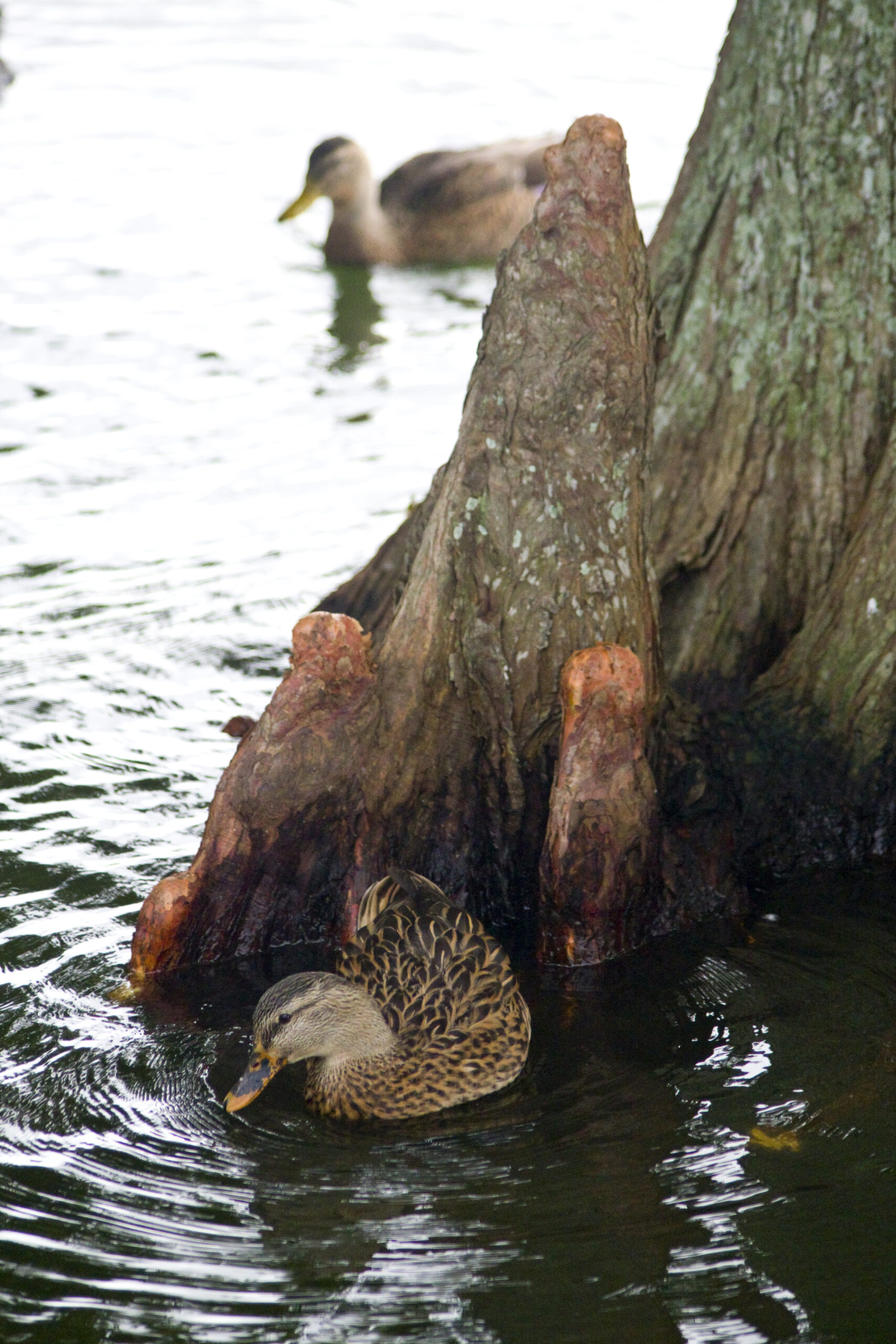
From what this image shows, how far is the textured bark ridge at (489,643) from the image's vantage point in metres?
5.57

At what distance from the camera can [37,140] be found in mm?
16953

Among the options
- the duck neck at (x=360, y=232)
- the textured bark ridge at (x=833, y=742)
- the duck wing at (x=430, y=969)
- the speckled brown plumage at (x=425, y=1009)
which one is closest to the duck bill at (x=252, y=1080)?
the speckled brown plumage at (x=425, y=1009)

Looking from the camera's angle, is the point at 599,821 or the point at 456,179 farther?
the point at 456,179

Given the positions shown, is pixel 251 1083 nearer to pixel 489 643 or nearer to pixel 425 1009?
pixel 425 1009

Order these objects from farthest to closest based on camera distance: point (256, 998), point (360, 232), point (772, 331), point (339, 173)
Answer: point (360, 232) < point (339, 173) < point (772, 331) < point (256, 998)

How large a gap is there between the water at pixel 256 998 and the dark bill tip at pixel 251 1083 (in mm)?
82

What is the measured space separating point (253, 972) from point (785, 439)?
311 cm

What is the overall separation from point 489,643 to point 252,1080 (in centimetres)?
184

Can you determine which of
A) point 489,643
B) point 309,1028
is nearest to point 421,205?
point 489,643

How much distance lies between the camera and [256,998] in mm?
5566

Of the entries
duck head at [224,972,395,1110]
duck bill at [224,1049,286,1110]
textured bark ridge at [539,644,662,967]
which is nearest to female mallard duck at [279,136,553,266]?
textured bark ridge at [539,644,662,967]

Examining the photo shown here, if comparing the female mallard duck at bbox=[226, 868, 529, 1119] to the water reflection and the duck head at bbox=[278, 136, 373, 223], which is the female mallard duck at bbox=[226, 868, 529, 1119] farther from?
the duck head at bbox=[278, 136, 373, 223]

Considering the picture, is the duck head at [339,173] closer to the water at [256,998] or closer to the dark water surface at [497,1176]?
the water at [256,998]

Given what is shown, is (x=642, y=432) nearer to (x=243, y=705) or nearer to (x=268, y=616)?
(x=243, y=705)
